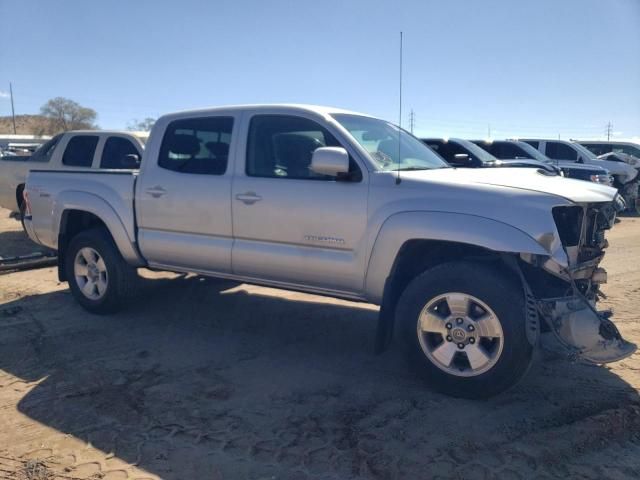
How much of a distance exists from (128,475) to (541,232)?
2.79 meters

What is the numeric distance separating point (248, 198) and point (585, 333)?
270 centimetres

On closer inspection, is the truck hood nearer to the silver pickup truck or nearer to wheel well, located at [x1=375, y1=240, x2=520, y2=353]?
the silver pickup truck

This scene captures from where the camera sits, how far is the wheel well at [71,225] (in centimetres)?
592

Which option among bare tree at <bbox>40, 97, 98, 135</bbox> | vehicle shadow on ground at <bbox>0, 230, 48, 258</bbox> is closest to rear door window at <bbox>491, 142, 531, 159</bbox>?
vehicle shadow on ground at <bbox>0, 230, 48, 258</bbox>

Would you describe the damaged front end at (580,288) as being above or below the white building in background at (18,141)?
below

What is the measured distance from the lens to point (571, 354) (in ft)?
11.5

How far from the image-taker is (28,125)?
9825 cm

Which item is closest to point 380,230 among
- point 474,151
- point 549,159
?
point 474,151

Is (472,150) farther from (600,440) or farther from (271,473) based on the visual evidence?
(271,473)

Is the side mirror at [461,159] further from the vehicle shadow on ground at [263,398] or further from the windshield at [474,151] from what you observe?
the vehicle shadow on ground at [263,398]

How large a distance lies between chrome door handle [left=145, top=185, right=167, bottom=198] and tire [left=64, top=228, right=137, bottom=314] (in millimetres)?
822

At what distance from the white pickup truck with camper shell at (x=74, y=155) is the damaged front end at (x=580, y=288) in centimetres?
681

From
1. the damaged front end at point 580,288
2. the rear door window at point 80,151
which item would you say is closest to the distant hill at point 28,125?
the rear door window at point 80,151

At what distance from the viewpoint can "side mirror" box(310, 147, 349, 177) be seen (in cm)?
393
